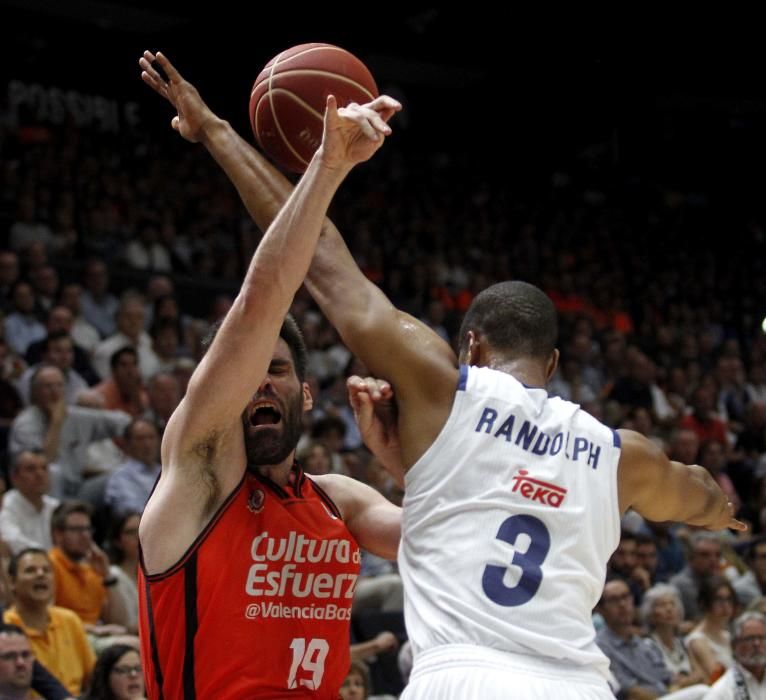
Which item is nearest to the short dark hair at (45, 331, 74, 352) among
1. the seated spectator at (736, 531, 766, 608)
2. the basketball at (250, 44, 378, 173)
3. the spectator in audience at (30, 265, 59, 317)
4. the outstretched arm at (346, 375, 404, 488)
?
the spectator in audience at (30, 265, 59, 317)

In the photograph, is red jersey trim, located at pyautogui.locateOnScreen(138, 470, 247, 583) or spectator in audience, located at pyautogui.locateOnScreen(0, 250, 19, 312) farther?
spectator in audience, located at pyautogui.locateOnScreen(0, 250, 19, 312)

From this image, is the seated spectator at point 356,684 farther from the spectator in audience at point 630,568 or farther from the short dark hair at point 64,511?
the spectator in audience at point 630,568

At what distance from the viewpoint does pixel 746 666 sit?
7344mm

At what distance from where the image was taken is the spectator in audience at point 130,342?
9.73 m

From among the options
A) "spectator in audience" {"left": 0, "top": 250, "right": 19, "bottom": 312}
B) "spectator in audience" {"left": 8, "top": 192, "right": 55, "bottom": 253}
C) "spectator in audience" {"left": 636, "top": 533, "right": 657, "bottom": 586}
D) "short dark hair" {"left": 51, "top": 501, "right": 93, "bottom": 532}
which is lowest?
"short dark hair" {"left": 51, "top": 501, "right": 93, "bottom": 532}

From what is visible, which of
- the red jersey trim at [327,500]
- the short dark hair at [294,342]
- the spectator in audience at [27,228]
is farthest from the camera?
the spectator in audience at [27,228]

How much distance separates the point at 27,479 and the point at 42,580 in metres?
1.12

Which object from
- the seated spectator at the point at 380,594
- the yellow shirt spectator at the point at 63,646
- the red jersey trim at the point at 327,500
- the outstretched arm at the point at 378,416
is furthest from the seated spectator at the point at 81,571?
the outstretched arm at the point at 378,416

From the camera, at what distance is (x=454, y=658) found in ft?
10.2

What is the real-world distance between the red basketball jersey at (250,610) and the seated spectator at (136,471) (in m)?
4.35

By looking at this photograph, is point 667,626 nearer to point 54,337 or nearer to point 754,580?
point 754,580

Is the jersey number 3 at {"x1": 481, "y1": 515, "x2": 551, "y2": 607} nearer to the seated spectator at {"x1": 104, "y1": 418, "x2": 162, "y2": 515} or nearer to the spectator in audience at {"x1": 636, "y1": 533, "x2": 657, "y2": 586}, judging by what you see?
the seated spectator at {"x1": 104, "y1": 418, "x2": 162, "y2": 515}

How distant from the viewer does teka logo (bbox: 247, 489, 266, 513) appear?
11.6 ft

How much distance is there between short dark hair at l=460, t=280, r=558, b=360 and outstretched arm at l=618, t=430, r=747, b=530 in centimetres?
32
